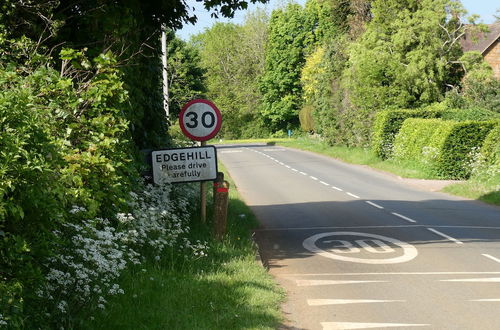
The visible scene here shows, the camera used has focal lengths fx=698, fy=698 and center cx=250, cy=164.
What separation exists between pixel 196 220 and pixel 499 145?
1634cm

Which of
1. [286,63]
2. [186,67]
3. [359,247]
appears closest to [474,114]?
[186,67]

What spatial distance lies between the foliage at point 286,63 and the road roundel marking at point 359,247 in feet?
242

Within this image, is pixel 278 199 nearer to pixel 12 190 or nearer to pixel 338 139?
pixel 12 190

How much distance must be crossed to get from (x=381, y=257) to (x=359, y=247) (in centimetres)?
96

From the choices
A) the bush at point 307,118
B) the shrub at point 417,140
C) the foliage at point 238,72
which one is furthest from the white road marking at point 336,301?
the foliage at point 238,72

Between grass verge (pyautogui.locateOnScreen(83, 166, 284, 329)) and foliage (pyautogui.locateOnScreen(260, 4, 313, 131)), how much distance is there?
78427mm

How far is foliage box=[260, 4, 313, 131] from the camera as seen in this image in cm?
8738

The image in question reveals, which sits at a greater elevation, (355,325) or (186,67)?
(186,67)

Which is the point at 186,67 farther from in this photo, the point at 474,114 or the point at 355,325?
the point at 355,325

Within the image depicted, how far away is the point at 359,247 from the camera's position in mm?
12727

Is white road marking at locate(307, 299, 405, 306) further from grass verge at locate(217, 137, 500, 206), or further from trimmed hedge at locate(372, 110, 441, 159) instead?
trimmed hedge at locate(372, 110, 441, 159)

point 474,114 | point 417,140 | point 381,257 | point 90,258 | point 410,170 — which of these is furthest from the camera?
point 474,114

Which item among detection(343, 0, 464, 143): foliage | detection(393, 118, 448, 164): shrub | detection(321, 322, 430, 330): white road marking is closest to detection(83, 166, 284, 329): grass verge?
detection(321, 322, 430, 330): white road marking

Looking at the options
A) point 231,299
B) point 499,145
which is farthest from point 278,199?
point 231,299
